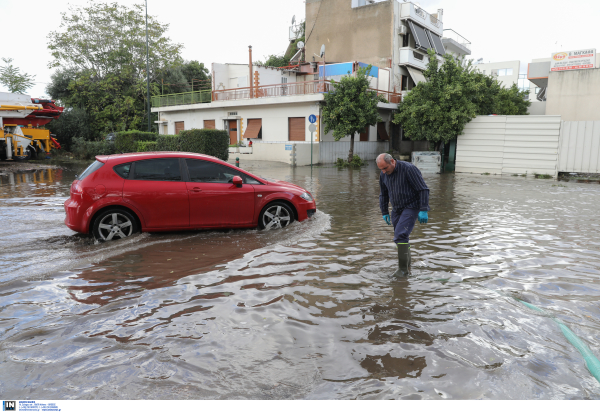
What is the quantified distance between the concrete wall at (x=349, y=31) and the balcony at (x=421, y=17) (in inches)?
54.6

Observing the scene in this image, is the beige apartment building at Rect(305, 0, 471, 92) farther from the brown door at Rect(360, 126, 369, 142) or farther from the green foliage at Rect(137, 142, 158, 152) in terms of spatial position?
the green foliage at Rect(137, 142, 158, 152)

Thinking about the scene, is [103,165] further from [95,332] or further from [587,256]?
[587,256]

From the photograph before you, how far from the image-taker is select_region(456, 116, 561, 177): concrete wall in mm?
19641

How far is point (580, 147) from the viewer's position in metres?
18.9

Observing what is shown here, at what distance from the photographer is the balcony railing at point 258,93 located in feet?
89.7

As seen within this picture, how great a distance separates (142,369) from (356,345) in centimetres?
177

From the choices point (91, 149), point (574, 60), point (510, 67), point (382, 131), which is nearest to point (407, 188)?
point (91, 149)

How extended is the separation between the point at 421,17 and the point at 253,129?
1761 centimetres

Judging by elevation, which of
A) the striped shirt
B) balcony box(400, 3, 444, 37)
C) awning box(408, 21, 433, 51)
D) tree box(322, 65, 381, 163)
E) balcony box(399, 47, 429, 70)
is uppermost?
balcony box(400, 3, 444, 37)

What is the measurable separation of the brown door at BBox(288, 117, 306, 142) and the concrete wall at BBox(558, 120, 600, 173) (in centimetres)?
1475

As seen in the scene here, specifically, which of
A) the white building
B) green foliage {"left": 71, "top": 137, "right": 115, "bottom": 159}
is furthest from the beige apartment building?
green foliage {"left": 71, "top": 137, "right": 115, "bottom": 159}

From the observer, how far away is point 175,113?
127 ft

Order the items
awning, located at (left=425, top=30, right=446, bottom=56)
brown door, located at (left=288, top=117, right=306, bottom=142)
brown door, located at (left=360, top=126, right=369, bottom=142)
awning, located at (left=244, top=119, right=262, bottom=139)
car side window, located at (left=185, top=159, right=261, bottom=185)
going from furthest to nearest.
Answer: awning, located at (left=425, top=30, right=446, bottom=56)
brown door, located at (left=360, top=126, right=369, bottom=142)
awning, located at (left=244, top=119, right=262, bottom=139)
brown door, located at (left=288, top=117, right=306, bottom=142)
car side window, located at (left=185, top=159, right=261, bottom=185)

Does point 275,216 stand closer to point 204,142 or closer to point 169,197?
point 169,197
